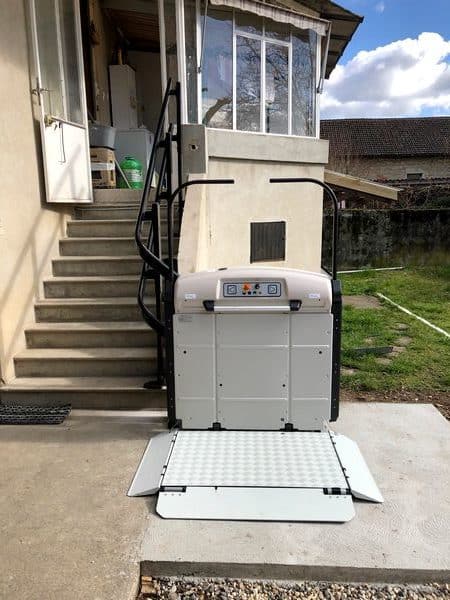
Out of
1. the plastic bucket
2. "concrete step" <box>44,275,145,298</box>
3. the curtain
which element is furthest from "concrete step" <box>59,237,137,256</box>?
the curtain

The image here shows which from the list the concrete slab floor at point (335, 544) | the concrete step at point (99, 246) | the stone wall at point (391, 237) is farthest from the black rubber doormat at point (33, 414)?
the stone wall at point (391, 237)

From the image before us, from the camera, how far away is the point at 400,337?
18.5ft

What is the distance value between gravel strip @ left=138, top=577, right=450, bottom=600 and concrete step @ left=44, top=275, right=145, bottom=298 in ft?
8.75

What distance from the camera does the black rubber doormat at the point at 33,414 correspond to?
3209mm

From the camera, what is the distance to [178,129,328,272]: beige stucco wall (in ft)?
18.7

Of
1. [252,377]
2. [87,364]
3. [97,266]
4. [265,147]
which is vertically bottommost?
[87,364]

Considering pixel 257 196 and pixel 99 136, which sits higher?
pixel 99 136

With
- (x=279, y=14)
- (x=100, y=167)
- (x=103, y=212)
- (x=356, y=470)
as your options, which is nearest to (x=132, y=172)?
A: (x=100, y=167)

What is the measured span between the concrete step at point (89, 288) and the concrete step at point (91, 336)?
0.45 meters

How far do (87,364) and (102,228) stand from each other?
1.70m

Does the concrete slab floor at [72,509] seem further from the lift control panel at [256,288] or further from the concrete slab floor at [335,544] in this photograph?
the lift control panel at [256,288]

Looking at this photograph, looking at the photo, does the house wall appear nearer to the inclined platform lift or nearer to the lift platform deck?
the inclined platform lift

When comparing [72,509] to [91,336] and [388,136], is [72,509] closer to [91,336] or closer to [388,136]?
[91,336]

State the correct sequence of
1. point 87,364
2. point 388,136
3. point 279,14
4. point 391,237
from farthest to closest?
point 388,136 → point 391,237 → point 279,14 → point 87,364
